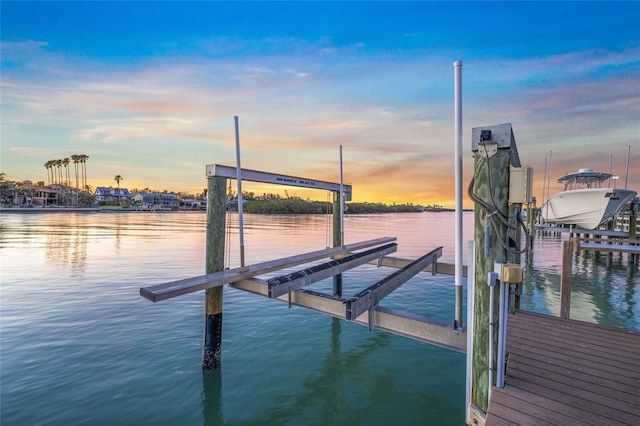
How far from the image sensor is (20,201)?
107938mm

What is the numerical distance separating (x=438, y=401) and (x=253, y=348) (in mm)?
4661

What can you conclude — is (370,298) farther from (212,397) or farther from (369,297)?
(212,397)

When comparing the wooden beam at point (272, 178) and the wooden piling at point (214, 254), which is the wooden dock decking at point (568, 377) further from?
the wooden beam at point (272, 178)

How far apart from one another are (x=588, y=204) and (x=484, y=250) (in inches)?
920

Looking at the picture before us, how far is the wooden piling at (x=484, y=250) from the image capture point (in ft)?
11.7

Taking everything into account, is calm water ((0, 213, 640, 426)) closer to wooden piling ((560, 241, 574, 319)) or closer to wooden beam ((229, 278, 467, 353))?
wooden beam ((229, 278, 467, 353))

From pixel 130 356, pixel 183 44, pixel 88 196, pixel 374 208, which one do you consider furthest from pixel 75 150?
pixel 130 356

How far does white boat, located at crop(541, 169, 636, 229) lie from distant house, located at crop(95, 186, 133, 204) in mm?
162288

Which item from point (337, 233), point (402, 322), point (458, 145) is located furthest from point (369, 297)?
point (337, 233)

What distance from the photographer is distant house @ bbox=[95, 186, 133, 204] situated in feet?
453

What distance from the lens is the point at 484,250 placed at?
368 centimetres

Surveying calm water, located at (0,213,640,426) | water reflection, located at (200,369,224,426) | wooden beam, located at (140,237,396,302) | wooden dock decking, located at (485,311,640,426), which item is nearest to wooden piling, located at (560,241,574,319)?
wooden dock decking, located at (485,311,640,426)

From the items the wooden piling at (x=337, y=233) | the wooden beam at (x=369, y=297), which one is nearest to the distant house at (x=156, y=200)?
the wooden piling at (x=337, y=233)

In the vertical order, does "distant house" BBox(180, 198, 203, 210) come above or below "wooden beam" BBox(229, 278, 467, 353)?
above
